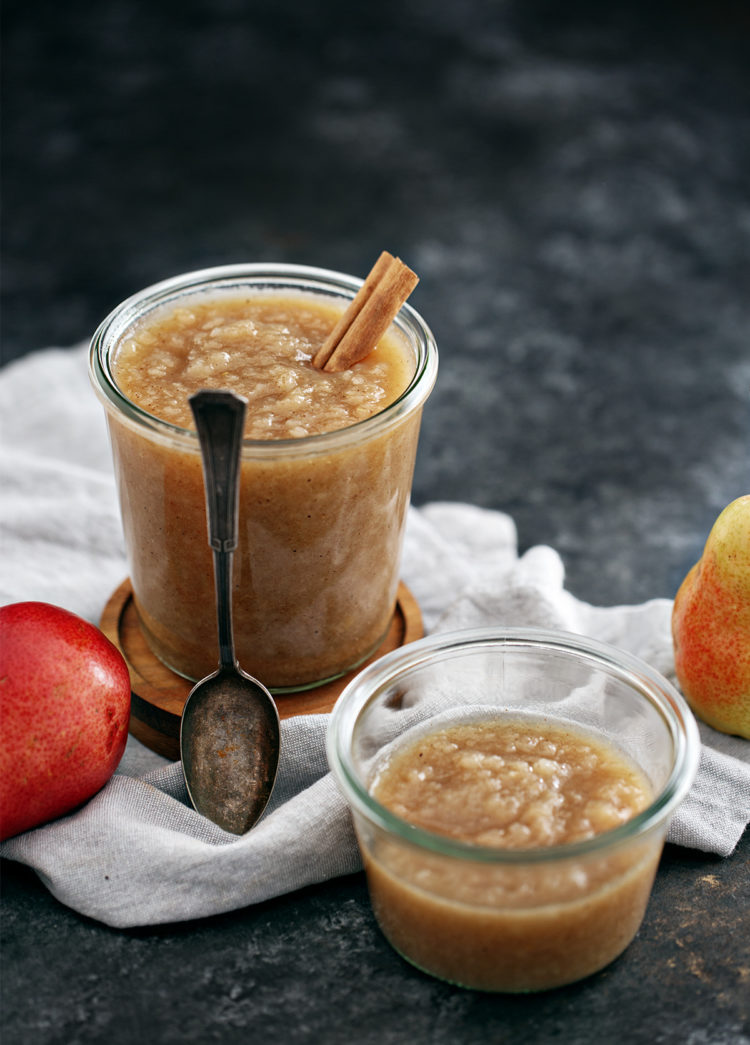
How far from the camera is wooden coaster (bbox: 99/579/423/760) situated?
68.4 inches

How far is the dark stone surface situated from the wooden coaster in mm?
272

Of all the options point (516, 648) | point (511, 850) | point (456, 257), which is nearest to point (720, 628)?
point (516, 648)

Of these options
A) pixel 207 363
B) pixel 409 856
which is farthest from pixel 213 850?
pixel 207 363

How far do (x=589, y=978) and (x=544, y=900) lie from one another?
0.60 ft

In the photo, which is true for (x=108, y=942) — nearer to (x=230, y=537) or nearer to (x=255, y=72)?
(x=230, y=537)

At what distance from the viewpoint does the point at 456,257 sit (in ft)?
10.1

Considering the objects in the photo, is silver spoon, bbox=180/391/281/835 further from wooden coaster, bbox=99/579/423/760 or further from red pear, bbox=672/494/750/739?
red pear, bbox=672/494/750/739

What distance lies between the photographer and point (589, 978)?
1434 mm

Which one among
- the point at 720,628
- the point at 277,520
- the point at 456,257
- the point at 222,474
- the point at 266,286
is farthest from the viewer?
the point at 456,257

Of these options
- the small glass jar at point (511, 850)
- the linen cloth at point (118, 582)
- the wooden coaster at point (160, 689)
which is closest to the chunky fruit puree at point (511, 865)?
the small glass jar at point (511, 850)

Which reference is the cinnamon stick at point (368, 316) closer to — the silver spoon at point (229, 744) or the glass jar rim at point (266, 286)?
the glass jar rim at point (266, 286)

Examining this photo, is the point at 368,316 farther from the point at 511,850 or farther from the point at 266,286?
the point at 511,850

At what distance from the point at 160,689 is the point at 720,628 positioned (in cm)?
78

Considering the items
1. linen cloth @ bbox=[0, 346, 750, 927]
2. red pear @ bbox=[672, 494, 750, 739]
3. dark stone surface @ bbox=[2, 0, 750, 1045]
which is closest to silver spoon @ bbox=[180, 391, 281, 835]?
linen cloth @ bbox=[0, 346, 750, 927]
